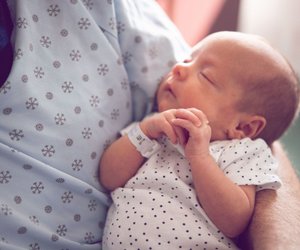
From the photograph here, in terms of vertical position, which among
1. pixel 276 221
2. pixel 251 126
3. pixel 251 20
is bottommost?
pixel 251 20

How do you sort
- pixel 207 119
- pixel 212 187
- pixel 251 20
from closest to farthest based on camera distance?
pixel 212 187
pixel 207 119
pixel 251 20

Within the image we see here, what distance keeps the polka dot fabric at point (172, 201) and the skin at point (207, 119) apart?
26 millimetres

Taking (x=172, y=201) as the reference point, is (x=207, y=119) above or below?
above

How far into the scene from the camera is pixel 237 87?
1.00m

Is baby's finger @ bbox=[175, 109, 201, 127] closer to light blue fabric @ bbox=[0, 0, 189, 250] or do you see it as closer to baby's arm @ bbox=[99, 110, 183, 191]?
baby's arm @ bbox=[99, 110, 183, 191]

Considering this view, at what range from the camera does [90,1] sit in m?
1.04

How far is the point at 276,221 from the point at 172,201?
0.67 ft

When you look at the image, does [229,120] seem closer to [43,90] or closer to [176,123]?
[176,123]

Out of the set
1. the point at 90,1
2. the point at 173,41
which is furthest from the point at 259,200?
the point at 90,1

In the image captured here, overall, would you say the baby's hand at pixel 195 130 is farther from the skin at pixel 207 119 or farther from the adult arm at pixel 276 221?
the adult arm at pixel 276 221

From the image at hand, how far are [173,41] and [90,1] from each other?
0.24 meters

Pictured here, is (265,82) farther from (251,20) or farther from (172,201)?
(251,20)

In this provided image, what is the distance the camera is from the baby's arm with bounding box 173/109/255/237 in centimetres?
89

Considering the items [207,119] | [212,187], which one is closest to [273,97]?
[207,119]
